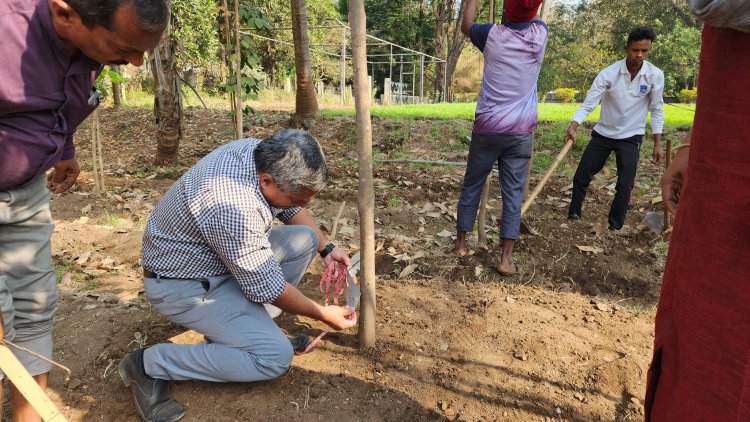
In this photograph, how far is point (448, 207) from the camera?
5336mm

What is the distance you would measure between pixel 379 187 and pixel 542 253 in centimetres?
243

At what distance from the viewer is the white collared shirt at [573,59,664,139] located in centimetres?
452

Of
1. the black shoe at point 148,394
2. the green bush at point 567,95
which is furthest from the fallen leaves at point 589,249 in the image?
the green bush at point 567,95

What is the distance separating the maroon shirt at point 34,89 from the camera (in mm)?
1545

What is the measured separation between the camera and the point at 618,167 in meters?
4.76

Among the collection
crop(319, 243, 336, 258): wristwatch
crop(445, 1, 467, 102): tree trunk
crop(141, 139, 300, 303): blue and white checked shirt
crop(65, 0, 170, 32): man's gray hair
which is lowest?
crop(319, 243, 336, 258): wristwatch

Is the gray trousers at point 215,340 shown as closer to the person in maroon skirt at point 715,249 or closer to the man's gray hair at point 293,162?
the man's gray hair at point 293,162

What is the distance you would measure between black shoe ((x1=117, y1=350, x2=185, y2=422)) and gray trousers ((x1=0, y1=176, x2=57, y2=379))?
1.14 ft

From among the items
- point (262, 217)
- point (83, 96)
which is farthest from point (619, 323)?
point (83, 96)

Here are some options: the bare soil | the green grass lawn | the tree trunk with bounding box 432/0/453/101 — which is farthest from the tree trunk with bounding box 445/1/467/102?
the bare soil

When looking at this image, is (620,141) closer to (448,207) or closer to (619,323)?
(448,207)

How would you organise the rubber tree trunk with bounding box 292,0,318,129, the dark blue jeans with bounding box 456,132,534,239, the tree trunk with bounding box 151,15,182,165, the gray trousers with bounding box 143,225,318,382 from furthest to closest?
the rubber tree trunk with bounding box 292,0,318,129 → the tree trunk with bounding box 151,15,182,165 → the dark blue jeans with bounding box 456,132,534,239 → the gray trousers with bounding box 143,225,318,382

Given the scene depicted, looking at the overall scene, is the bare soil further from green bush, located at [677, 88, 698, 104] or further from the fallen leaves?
green bush, located at [677, 88, 698, 104]

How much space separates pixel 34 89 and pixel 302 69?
22.8 ft
